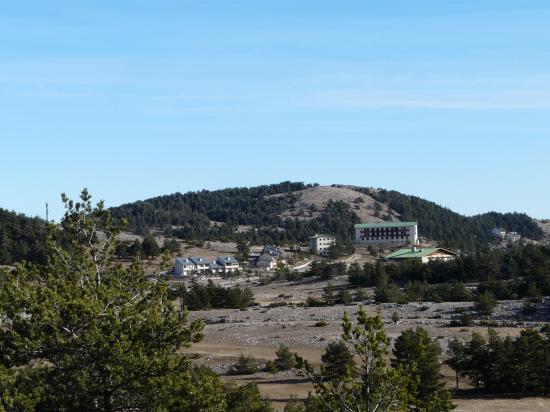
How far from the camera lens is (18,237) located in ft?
418

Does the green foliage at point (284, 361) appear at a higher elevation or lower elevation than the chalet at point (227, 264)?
lower

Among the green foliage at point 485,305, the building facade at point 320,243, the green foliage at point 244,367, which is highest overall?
the building facade at point 320,243

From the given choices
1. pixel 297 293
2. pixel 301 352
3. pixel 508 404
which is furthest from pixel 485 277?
pixel 508 404

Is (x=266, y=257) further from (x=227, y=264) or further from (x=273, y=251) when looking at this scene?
(x=227, y=264)

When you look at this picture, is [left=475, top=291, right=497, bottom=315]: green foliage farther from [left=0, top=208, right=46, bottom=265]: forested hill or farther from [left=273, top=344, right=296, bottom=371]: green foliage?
[left=0, top=208, right=46, bottom=265]: forested hill

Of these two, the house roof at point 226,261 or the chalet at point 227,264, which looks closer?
the chalet at point 227,264

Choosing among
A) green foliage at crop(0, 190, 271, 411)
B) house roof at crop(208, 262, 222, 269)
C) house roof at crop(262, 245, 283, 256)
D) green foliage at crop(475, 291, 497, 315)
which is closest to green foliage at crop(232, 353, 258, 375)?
green foliage at crop(475, 291, 497, 315)

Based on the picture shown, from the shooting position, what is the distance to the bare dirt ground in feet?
134

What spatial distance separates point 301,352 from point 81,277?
131ft

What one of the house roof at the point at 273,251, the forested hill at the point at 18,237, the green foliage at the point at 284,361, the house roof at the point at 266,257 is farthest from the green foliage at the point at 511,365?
the house roof at the point at 273,251

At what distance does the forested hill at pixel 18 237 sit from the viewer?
374 feet

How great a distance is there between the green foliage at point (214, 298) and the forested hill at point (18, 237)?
29.3 meters

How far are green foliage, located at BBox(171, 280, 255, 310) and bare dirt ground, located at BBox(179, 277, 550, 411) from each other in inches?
87.3

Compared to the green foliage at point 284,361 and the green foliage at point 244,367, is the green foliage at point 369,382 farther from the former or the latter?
the green foliage at point 284,361
